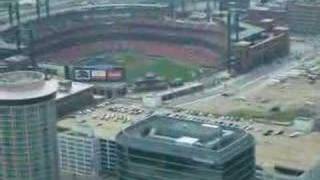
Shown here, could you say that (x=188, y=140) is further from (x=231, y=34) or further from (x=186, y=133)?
(x=231, y=34)

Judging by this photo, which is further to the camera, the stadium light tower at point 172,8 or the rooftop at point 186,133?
the stadium light tower at point 172,8

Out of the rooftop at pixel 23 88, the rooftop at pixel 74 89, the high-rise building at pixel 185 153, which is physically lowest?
the rooftop at pixel 74 89

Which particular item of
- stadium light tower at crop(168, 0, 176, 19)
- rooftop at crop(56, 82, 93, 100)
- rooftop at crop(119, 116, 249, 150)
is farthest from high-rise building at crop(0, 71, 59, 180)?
stadium light tower at crop(168, 0, 176, 19)

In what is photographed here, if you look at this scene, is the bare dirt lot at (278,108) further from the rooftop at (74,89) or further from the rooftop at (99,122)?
the rooftop at (74,89)

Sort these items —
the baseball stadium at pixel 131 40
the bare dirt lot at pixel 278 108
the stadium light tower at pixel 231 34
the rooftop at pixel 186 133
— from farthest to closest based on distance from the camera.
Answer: the baseball stadium at pixel 131 40, the stadium light tower at pixel 231 34, the bare dirt lot at pixel 278 108, the rooftop at pixel 186 133

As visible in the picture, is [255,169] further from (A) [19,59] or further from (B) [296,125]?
(A) [19,59]

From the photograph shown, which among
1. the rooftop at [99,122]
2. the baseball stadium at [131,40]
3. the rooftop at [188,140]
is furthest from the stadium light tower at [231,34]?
the rooftop at [188,140]

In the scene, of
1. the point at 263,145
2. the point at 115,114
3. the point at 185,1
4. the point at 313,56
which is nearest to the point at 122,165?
the point at 263,145
